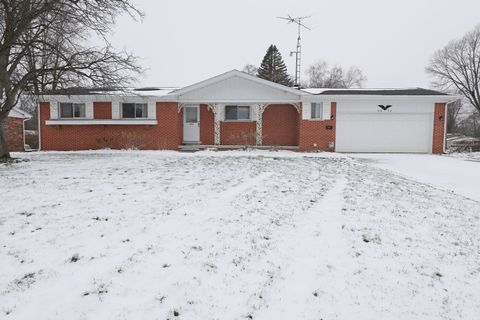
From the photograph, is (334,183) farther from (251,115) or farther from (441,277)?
(251,115)

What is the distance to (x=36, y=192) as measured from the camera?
254 inches

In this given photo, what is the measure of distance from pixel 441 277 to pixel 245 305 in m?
2.00

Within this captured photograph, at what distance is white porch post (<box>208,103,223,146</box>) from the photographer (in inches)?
750

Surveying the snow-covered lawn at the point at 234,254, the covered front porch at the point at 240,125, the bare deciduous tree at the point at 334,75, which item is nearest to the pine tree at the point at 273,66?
the bare deciduous tree at the point at 334,75

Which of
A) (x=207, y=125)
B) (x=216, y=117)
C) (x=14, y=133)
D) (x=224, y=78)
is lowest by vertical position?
(x=14, y=133)

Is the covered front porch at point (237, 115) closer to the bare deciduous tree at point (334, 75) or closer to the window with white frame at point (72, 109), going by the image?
the window with white frame at point (72, 109)

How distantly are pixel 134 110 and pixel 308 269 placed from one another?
675 inches

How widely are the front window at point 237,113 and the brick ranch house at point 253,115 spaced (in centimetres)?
33

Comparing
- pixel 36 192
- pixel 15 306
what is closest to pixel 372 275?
pixel 15 306

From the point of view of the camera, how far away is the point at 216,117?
758 inches

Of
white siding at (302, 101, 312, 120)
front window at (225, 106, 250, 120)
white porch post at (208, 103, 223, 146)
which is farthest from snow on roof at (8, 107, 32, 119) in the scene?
white siding at (302, 101, 312, 120)

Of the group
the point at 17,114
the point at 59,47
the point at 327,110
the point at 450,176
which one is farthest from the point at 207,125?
the point at 17,114

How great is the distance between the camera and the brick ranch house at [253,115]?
59.5 ft

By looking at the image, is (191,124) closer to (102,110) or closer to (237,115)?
(237,115)
